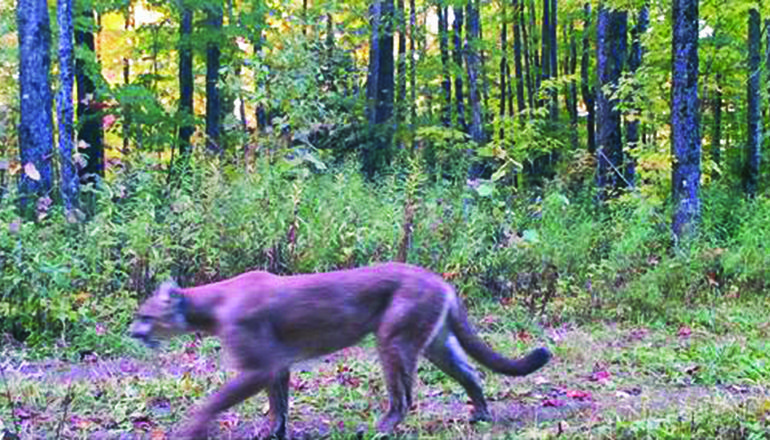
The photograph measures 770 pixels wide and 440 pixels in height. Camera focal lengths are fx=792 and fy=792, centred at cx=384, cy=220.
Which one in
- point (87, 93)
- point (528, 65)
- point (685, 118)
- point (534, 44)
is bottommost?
point (685, 118)

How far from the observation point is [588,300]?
8609mm

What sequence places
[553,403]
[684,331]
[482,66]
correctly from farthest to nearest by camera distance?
[482,66]
[684,331]
[553,403]

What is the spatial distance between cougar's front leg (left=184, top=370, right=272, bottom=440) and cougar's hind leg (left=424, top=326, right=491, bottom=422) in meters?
1.17

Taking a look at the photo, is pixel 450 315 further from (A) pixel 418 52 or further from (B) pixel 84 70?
(A) pixel 418 52

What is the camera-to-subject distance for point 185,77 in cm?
2269

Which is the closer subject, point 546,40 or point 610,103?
point 610,103

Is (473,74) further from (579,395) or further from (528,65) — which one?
(579,395)

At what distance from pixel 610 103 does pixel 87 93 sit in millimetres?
10677

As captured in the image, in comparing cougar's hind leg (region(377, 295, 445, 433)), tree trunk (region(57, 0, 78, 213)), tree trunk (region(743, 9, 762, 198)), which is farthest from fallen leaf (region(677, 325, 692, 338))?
tree trunk (region(743, 9, 762, 198))

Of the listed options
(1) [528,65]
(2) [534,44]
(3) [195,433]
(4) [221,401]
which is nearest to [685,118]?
(4) [221,401]

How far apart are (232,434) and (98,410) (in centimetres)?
112

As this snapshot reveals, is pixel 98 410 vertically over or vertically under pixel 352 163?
under

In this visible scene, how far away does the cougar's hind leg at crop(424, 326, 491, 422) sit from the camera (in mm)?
4891

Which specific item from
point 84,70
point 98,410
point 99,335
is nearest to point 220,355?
point 99,335
